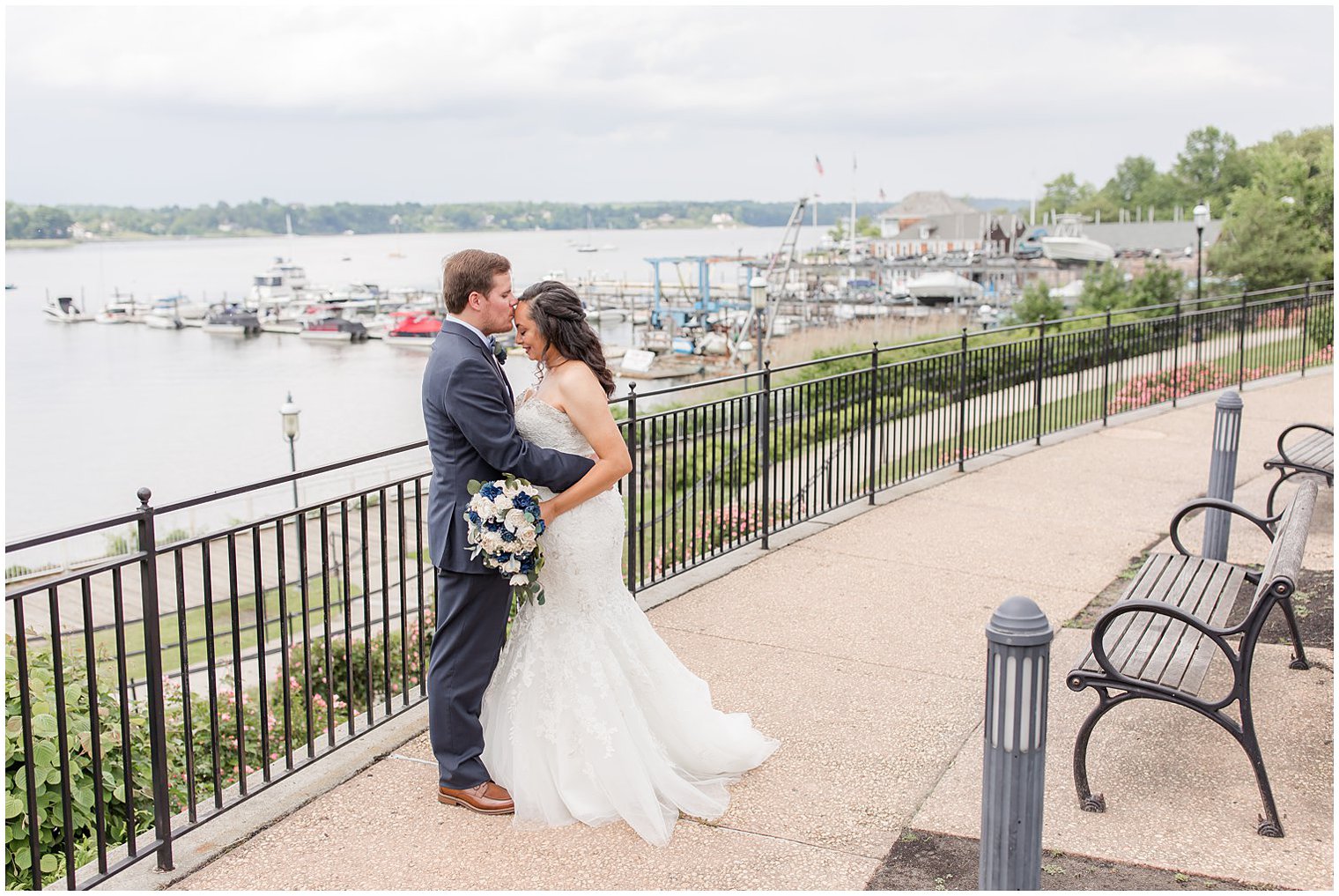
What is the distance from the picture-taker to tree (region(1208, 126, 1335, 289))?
1807 inches

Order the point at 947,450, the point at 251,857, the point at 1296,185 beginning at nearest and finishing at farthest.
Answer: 1. the point at 251,857
2. the point at 947,450
3. the point at 1296,185

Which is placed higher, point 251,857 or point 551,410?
point 551,410

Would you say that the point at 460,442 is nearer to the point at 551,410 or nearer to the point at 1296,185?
the point at 551,410

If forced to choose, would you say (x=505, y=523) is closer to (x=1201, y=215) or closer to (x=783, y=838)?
(x=783, y=838)

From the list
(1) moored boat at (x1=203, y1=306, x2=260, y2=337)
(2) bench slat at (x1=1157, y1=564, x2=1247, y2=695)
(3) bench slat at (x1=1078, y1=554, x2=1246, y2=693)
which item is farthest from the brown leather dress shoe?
(1) moored boat at (x1=203, y1=306, x2=260, y2=337)

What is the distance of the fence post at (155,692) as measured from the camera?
391 centimetres

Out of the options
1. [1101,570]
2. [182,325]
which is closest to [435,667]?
[1101,570]

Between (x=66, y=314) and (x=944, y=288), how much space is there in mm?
100364

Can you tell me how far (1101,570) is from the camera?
7.62 metres

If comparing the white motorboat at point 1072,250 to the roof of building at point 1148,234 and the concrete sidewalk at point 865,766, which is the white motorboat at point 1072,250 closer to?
the roof of building at point 1148,234

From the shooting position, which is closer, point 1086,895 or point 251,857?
point 1086,895

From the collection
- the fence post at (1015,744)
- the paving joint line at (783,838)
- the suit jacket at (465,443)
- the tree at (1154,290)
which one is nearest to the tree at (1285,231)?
the tree at (1154,290)

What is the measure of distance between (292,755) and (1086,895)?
3061mm

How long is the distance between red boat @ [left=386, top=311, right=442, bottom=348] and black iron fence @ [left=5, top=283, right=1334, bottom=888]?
81540 millimetres
